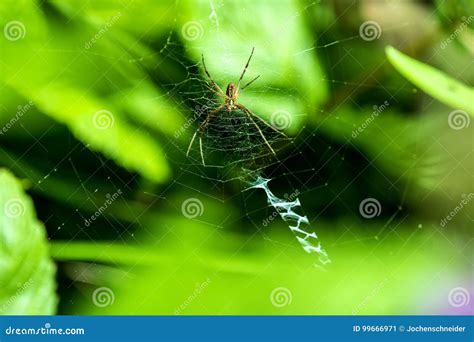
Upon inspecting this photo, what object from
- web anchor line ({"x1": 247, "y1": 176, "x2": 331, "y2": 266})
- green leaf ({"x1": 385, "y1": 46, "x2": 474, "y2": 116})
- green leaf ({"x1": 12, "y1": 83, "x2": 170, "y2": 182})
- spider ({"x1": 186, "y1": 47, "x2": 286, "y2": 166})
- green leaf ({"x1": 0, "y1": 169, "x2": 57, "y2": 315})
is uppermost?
green leaf ({"x1": 385, "y1": 46, "x2": 474, "y2": 116})

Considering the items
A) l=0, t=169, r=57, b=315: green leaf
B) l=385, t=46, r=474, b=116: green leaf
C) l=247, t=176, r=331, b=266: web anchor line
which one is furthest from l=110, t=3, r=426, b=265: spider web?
l=0, t=169, r=57, b=315: green leaf

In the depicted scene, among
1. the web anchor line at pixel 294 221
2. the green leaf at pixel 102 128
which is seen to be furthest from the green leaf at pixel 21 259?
the web anchor line at pixel 294 221

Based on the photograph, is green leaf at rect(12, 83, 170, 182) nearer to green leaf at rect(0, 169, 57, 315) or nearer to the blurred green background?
the blurred green background

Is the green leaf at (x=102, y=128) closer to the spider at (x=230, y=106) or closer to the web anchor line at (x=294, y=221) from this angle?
the spider at (x=230, y=106)

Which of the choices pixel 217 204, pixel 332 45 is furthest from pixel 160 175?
pixel 332 45

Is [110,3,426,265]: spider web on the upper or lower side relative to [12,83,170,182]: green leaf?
upper

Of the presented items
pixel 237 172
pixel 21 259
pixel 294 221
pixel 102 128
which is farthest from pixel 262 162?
pixel 21 259

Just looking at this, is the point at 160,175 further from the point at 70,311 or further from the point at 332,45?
the point at 332,45

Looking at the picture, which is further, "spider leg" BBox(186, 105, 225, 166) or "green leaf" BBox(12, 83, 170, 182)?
"spider leg" BBox(186, 105, 225, 166)
